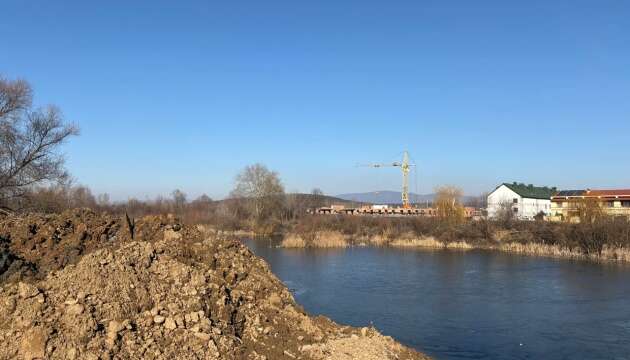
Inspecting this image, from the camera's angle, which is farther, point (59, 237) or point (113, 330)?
point (59, 237)

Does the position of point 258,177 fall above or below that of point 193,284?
above

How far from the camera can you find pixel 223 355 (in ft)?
19.6

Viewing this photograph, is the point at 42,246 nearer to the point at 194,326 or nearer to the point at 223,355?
the point at 194,326

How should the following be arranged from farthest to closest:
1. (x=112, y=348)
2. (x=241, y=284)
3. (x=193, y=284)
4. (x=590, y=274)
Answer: (x=590, y=274) < (x=241, y=284) < (x=193, y=284) < (x=112, y=348)

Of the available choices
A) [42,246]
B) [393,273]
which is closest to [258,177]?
[393,273]

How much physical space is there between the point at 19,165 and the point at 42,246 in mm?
18377

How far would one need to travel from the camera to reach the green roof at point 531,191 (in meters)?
64.4

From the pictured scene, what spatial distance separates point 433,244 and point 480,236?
3.69 m

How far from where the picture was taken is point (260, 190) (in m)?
68.5

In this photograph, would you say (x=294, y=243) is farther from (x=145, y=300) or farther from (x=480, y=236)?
(x=145, y=300)

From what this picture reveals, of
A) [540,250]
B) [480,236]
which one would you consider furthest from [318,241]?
[540,250]

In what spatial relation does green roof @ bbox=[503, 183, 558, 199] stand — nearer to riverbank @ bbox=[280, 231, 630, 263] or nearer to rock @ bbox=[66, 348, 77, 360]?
riverbank @ bbox=[280, 231, 630, 263]

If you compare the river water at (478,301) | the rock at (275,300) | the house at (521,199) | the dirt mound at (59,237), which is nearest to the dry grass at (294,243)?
the river water at (478,301)

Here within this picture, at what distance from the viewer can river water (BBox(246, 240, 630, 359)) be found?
1374 cm
